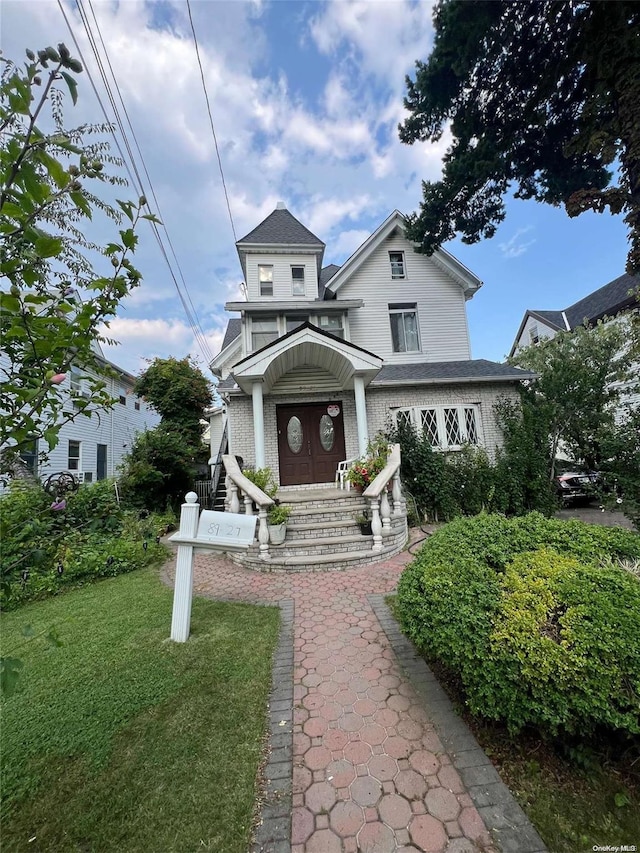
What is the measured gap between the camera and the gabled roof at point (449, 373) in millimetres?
9469

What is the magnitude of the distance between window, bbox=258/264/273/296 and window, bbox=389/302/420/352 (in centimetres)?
425

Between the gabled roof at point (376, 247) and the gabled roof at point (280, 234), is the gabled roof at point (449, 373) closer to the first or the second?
the gabled roof at point (376, 247)

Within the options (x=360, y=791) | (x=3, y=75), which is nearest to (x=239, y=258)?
(x=3, y=75)

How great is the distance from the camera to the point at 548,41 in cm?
609

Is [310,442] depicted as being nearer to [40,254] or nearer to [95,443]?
[40,254]

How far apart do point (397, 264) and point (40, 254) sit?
1233cm

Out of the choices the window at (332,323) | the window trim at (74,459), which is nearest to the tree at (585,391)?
the window at (332,323)

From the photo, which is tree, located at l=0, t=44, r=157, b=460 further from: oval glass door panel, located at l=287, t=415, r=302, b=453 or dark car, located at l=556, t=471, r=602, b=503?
dark car, located at l=556, t=471, r=602, b=503

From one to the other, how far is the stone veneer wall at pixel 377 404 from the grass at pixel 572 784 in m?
7.76

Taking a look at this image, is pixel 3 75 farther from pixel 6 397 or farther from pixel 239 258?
pixel 239 258

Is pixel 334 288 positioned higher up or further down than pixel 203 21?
further down

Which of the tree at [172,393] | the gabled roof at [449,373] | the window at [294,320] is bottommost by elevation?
the gabled roof at [449,373]

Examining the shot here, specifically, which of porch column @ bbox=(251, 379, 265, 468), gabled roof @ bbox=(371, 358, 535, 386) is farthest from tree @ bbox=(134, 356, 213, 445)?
gabled roof @ bbox=(371, 358, 535, 386)

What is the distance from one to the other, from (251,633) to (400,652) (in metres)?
1.65
